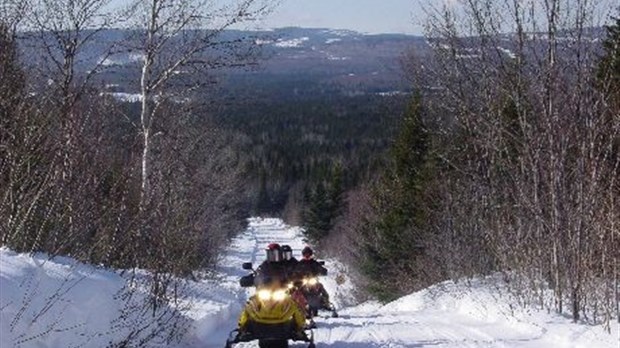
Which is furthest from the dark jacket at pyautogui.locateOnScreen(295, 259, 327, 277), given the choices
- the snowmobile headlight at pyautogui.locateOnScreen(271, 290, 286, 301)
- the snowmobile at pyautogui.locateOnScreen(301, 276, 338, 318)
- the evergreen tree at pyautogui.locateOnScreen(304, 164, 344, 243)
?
the evergreen tree at pyautogui.locateOnScreen(304, 164, 344, 243)

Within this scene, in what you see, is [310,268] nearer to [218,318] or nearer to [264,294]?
[218,318]

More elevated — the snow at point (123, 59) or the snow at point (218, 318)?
the snow at point (123, 59)

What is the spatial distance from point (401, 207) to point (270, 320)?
24387 mm

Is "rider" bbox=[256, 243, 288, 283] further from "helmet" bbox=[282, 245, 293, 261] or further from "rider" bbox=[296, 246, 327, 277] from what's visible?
"rider" bbox=[296, 246, 327, 277]

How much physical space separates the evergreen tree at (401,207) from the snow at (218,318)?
11928 millimetres

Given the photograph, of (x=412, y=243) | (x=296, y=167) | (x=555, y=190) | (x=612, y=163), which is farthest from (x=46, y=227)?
(x=296, y=167)

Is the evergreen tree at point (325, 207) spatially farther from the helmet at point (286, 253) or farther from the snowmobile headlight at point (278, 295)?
the snowmobile headlight at point (278, 295)

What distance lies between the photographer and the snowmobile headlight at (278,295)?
955 cm

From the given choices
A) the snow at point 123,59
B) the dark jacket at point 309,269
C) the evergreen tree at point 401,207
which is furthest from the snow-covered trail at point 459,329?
the evergreen tree at point 401,207

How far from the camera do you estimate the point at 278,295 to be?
31.5 ft

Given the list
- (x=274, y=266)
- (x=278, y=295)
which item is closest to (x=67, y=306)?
(x=278, y=295)

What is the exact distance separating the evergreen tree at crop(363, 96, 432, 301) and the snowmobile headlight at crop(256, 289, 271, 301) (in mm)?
21635

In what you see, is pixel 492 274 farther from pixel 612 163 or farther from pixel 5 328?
pixel 5 328

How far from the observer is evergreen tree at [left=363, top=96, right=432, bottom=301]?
32031 millimetres
